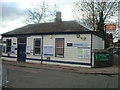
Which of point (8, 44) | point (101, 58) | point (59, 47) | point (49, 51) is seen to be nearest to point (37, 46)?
point (49, 51)

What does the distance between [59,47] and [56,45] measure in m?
0.41

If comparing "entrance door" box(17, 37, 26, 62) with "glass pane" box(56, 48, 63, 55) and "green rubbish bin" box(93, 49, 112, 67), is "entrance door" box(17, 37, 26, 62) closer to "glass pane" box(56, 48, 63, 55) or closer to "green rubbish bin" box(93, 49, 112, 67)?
"glass pane" box(56, 48, 63, 55)

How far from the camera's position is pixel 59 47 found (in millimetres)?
15180

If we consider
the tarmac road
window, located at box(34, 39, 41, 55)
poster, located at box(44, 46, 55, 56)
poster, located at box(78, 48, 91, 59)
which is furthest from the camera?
window, located at box(34, 39, 41, 55)

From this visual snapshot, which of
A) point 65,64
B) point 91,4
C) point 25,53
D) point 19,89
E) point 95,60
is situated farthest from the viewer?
point 91,4

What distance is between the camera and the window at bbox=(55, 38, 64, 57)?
1506 cm

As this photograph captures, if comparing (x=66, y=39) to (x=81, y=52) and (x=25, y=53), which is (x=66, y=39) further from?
(x=25, y=53)

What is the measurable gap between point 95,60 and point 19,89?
9025 mm

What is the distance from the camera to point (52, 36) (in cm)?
1559

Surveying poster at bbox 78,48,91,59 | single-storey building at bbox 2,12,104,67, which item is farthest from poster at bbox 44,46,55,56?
poster at bbox 78,48,91,59

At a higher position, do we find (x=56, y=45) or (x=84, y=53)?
(x=56, y=45)

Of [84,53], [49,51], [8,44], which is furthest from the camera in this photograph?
[8,44]

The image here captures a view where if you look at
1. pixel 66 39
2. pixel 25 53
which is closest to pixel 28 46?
pixel 25 53

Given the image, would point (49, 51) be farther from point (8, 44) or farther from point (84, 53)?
point (8, 44)
